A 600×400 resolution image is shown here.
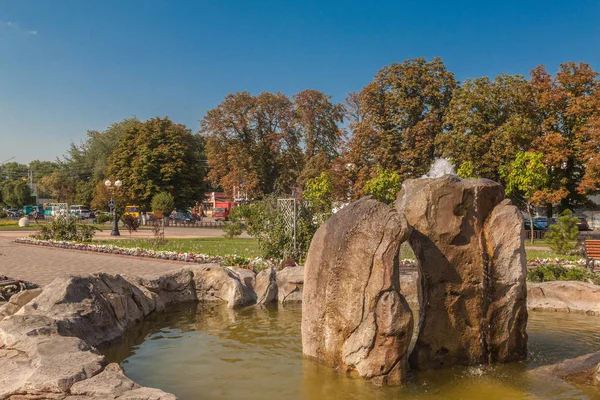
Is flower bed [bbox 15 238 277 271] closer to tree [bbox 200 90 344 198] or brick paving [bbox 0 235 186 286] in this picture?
brick paving [bbox 0 235 186 286]

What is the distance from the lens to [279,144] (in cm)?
4603

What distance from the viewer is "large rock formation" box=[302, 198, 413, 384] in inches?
229

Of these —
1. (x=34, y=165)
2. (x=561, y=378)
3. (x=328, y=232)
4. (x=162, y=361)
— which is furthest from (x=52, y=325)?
Answer: (x=34, y=165)

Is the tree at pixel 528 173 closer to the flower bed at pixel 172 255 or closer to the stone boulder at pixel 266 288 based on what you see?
the flower bed at pixel 172 255

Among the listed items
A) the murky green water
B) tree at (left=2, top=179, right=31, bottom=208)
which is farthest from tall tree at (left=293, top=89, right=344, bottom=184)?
tree at (left=2, top=179, right=31, bottom=208)

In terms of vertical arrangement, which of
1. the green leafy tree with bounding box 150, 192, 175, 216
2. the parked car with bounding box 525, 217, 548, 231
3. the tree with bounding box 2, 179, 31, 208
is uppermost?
the tree with bounding box 2, 179, 31, 208

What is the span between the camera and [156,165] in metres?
49.0

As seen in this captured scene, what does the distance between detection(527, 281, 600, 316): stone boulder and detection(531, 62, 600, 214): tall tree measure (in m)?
20.6

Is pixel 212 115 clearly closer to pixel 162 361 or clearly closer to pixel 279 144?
pixel 279 144

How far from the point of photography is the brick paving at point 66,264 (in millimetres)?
14117

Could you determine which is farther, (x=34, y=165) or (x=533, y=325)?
(x=34, y=165)

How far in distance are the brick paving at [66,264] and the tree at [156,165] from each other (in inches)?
1109

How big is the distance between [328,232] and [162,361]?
2.76 metres

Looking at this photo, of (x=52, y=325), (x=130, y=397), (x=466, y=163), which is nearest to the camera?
(x=130, y=397)
